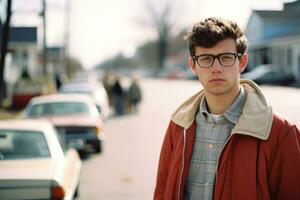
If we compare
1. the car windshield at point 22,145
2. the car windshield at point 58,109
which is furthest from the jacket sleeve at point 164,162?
the car windshield at point 58,109

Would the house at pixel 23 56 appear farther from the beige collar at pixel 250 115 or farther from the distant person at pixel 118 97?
the beige collar at pixel 250 115

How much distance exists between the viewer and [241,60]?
2832 millimetres

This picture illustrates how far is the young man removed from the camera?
8.48 ft

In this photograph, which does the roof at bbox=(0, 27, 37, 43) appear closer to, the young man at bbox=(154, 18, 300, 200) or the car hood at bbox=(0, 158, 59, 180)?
the car hood at bbox=(0, 158, 59, 180)

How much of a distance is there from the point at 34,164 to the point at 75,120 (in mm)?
6203

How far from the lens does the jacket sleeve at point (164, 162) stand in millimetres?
3033

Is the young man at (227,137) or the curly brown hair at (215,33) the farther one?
the curly brown hair at (215,33)

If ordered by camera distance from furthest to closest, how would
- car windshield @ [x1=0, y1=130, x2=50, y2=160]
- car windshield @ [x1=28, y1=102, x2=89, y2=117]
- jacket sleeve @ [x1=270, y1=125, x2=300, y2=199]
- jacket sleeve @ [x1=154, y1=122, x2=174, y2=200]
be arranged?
car windshield @ [x1=28, y1=102, x2=89, y2=117] < car windshield @ [x1=0, y1=130, x2=50, y2=160] < jacket sleeve @ [x1=154, y1=122, x2=174, y2=200] < jacket sleeve @ [x1=270, y1=125, x2=300, y2=199]

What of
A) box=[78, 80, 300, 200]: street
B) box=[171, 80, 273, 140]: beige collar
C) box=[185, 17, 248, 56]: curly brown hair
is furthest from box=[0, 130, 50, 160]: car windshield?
box=[185, 17, 248, 56]: curly brown hair

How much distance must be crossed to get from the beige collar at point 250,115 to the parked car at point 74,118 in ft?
28.2

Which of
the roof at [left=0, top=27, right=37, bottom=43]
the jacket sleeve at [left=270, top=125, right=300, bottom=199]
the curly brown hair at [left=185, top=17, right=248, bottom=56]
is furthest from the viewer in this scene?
the roof at [left=0, top=27, right=37, bottom=43]

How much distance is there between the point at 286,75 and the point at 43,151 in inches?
1555

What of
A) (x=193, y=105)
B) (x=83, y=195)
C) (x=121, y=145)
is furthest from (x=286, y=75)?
(x=193, y=105)

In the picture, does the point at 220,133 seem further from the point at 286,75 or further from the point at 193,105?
the point at 286,75
